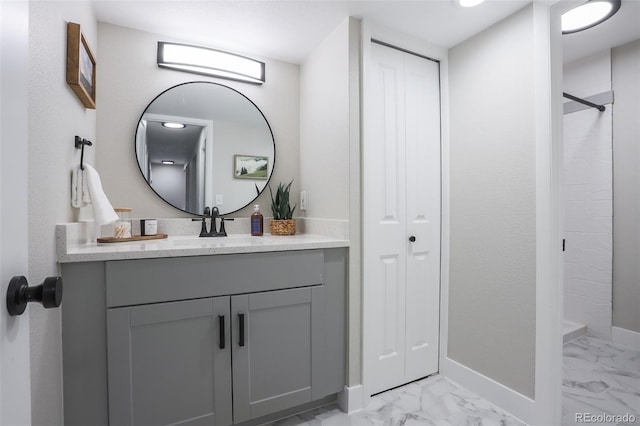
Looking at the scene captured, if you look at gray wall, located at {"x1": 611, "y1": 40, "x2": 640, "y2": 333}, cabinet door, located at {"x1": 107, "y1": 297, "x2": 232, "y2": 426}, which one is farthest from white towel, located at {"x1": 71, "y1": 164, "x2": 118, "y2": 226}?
gray wall, located at {"x1": 611, "y1": 40, "x2": 640, "y2": 333}

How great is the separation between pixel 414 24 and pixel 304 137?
37.5 inches

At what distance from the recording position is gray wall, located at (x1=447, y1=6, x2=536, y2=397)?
1605 millimetres

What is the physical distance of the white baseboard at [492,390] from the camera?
1.57 m

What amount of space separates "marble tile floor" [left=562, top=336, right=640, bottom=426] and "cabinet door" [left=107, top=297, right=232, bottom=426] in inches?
67.5

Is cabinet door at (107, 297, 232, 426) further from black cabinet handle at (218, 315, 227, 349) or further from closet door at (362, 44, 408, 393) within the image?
closet door at (362, 44, 408, 393)

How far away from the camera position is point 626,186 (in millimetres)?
2346

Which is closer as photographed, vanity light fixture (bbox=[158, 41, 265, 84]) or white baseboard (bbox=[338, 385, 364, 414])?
white baseboard (bbox=[338, 385, 364, 414])

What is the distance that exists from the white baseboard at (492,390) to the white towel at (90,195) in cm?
209

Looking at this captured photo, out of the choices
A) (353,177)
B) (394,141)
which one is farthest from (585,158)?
(353,177)

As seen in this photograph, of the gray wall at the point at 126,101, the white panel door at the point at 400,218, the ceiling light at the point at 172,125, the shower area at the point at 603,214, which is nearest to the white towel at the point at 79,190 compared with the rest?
the gray wall at the point at 126,101

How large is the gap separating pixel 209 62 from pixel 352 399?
2.18 meters

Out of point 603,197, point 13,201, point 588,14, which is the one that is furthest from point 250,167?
point 603,197

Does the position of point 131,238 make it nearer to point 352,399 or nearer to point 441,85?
point 352,399

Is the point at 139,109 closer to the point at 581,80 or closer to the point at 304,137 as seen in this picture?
the point at 304,137
